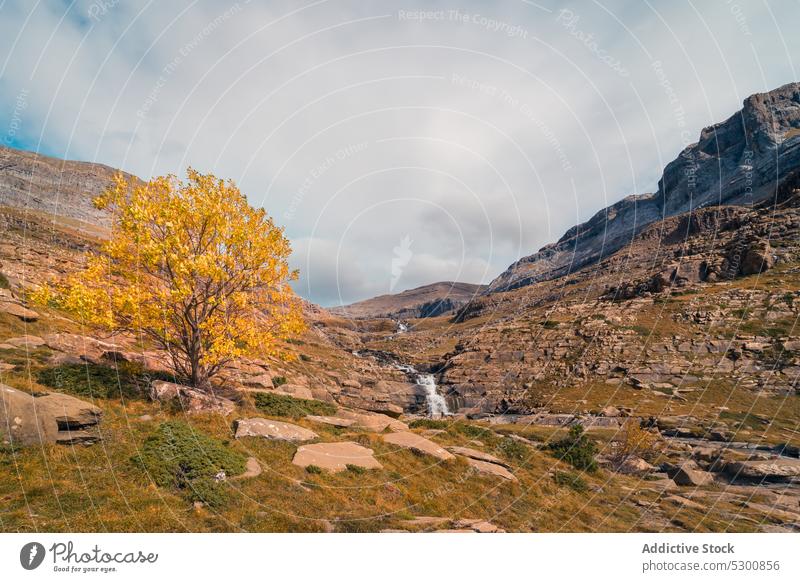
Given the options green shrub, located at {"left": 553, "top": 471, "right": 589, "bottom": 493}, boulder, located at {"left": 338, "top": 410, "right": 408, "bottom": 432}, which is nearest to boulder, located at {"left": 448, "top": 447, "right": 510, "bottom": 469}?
green shrub, located at {"left": 553, "top": 471, "right": 589, "bottom": 493}

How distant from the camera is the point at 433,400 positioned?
71.9 meters

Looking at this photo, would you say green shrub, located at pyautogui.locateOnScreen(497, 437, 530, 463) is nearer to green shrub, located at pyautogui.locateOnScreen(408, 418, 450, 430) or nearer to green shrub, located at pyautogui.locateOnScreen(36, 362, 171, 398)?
green shrub, located at pyautogui.locateOnScreen(408, 418, 450, 430)

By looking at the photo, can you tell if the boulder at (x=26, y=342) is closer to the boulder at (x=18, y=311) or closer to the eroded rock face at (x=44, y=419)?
the boulder at (x=18, y=311)

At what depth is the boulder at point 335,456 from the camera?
14.5 meters

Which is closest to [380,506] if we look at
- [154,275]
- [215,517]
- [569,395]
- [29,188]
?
[215,517]

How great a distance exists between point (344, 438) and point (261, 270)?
→ 10101 millimetres

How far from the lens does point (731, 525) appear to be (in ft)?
58.2

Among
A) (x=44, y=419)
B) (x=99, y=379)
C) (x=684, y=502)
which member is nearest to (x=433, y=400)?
(x=684, y=502)

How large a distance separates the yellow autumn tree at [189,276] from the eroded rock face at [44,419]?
375 cm

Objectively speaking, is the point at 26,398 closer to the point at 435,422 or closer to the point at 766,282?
the point at 435,422

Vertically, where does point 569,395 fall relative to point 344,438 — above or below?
below

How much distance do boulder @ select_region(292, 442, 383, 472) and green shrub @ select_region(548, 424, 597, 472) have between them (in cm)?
1616

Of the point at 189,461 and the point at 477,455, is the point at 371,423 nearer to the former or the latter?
the point at 477,455

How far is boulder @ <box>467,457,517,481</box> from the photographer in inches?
717
